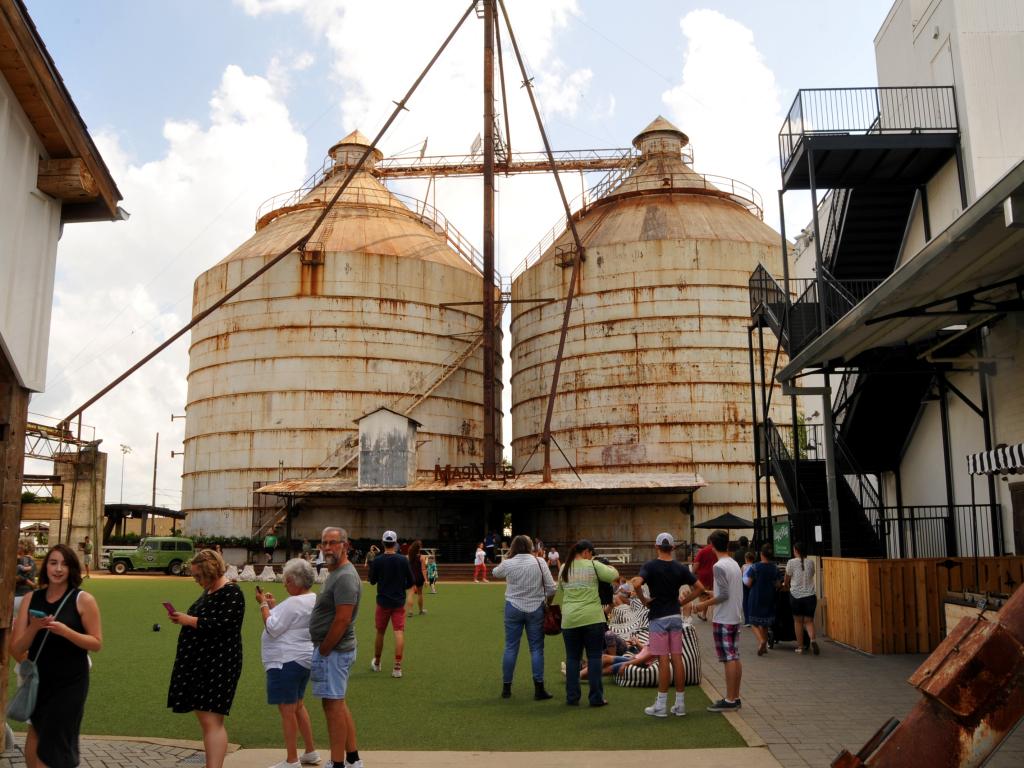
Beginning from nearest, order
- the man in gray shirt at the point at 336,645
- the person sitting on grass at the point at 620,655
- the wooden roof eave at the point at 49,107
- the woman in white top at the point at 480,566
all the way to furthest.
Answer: the man in gray shirt at the point at 336,645, the wooden roof eave at the point at 49,107, the person sitting on grass at the point at 620,655, the woman in white top at the point at 480,566

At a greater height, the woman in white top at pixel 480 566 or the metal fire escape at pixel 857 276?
the metal fire escape at pixel 857 276

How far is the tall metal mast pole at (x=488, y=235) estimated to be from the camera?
139 feet

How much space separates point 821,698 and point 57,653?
7216 millimetres

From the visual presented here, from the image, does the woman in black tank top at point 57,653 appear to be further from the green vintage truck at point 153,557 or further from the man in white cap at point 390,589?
the green vintage truck at point 153,557

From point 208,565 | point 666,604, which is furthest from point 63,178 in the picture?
point 666,604

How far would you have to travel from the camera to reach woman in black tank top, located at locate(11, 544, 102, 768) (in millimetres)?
5516

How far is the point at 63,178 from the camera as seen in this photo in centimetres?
820

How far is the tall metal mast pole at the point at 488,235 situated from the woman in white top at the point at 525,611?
31.3 m

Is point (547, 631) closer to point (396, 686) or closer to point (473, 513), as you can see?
point (396, 686)

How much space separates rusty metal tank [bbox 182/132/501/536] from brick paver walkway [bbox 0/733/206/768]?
35.2 meters

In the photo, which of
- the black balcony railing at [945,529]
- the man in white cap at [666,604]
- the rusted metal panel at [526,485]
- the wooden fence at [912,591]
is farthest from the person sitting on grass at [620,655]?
the rusted metal panel at [526,485]

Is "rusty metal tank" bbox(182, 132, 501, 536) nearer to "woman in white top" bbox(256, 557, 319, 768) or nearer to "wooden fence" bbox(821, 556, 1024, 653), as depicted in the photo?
"wooden fence" bbox(821, 556, 1024, 653)

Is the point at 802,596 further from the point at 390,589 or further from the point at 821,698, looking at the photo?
the point at 390,589

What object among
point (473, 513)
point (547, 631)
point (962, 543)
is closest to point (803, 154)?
point (962, 543)
